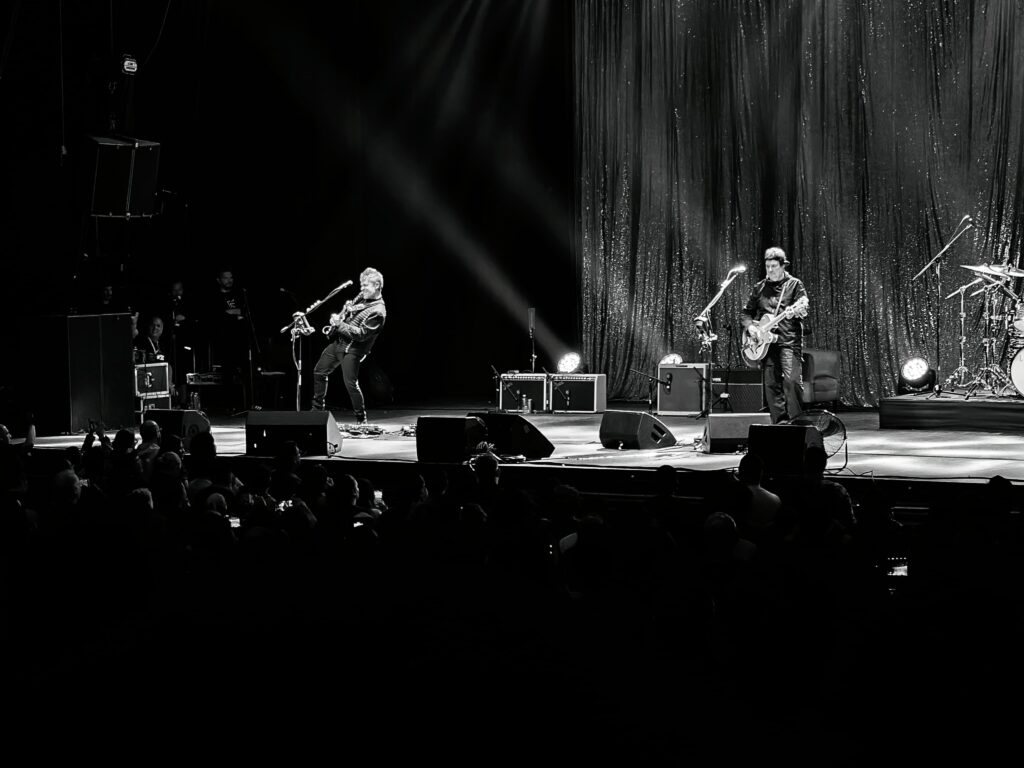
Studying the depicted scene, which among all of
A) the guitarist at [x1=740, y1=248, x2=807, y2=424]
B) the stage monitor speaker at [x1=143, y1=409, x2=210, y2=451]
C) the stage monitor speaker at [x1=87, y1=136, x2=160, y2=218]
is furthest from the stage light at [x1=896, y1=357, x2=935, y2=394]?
the stage monitor speaker at [x1=87, y1=136, x2=160, y2=218]

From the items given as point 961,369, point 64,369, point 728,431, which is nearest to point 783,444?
point 728,431

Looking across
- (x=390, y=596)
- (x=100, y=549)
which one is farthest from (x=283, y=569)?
(x=100, y=549)

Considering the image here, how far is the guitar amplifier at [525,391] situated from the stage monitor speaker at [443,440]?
4.79 metres

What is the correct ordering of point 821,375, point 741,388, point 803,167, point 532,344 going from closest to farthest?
point 821,375 < point 741,388 < point 803,167 < point 532,344

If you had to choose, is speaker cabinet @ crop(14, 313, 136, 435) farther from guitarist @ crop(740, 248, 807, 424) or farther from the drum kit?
the drum kit

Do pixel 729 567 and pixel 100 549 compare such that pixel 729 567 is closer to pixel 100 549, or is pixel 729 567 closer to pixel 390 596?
pixel 100 549

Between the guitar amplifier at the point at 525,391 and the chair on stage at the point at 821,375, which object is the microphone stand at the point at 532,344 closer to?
the guitar amplifier at the point at 525,391

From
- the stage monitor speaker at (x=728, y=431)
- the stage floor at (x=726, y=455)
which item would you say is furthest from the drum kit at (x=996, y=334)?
the stage monitor speaker at (x=728, y=431)

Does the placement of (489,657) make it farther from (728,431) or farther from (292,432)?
(292,432)

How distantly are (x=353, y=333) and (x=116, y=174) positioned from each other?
3094 millimetres

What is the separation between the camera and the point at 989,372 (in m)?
13.0

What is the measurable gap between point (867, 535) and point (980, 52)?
10.6 meters

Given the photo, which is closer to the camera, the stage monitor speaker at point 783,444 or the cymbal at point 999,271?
the stage monitor speaker at point 783,444

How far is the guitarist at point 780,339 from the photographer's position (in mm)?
10906
